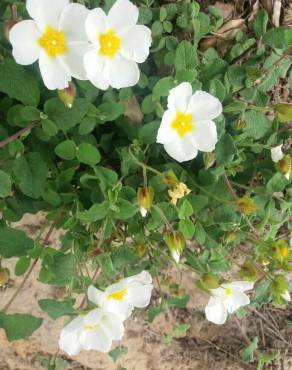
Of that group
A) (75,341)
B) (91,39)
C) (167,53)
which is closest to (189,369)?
(75,341)

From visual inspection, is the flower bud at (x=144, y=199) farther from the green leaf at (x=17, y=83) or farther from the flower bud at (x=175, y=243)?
the green leaf at (x=17, y=83)

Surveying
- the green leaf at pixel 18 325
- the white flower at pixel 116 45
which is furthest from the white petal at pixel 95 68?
the green leaf at pixel 18 325

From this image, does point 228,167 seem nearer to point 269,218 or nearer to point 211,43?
A: point 269,218

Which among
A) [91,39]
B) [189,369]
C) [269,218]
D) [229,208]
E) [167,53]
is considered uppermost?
[91,39]

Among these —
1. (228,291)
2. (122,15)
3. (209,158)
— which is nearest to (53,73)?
(122,15)

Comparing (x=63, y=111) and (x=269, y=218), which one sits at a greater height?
(x=63, y=111)

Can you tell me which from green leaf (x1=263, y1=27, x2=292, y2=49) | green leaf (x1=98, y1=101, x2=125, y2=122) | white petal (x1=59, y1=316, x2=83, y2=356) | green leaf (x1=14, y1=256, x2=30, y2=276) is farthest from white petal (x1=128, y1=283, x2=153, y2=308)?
green leaf (x1=263, y1=27, x2=292, y2=49)
